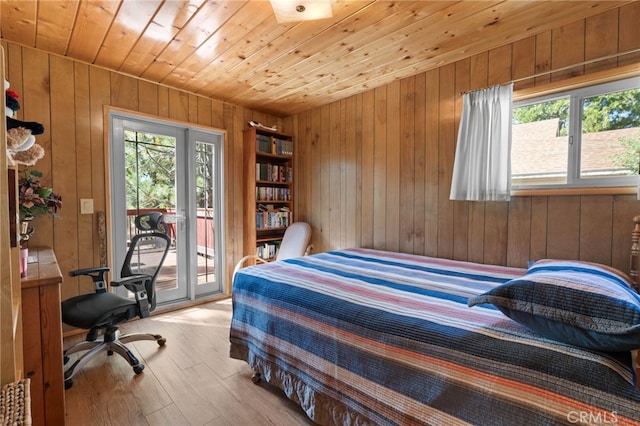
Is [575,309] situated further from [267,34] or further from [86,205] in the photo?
[86,205]

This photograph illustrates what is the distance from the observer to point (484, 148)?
7.36ft

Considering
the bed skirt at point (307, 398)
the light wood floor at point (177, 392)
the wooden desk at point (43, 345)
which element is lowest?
the light wood floor at point (177, 392)

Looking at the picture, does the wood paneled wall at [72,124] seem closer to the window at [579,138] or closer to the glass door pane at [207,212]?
the glass door pane at [207,212]

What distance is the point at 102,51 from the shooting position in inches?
90.5

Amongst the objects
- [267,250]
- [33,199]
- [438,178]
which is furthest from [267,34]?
[267,250]

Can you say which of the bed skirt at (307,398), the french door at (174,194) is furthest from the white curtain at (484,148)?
the french door at (174,194)

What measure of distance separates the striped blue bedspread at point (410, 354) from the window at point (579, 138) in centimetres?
78

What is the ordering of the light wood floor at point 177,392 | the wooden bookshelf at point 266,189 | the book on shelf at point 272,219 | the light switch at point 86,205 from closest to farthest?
1. the light wood floor at point 177,392
2. the light switch at point 86,205
3. the wooden bookshelf at point 266,189
4. the book on shelf at point 272,219

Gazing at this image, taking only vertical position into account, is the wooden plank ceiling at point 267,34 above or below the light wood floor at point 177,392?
above

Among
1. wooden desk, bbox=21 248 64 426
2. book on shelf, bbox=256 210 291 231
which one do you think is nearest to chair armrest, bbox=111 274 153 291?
wooden desk, bbox=21 248 64 426

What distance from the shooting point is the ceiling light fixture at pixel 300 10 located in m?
1.63

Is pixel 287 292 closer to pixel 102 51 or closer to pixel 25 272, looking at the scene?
pixel 25 272

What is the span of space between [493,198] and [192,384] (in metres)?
2.48

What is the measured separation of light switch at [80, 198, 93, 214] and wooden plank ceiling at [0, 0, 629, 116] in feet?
3.88
